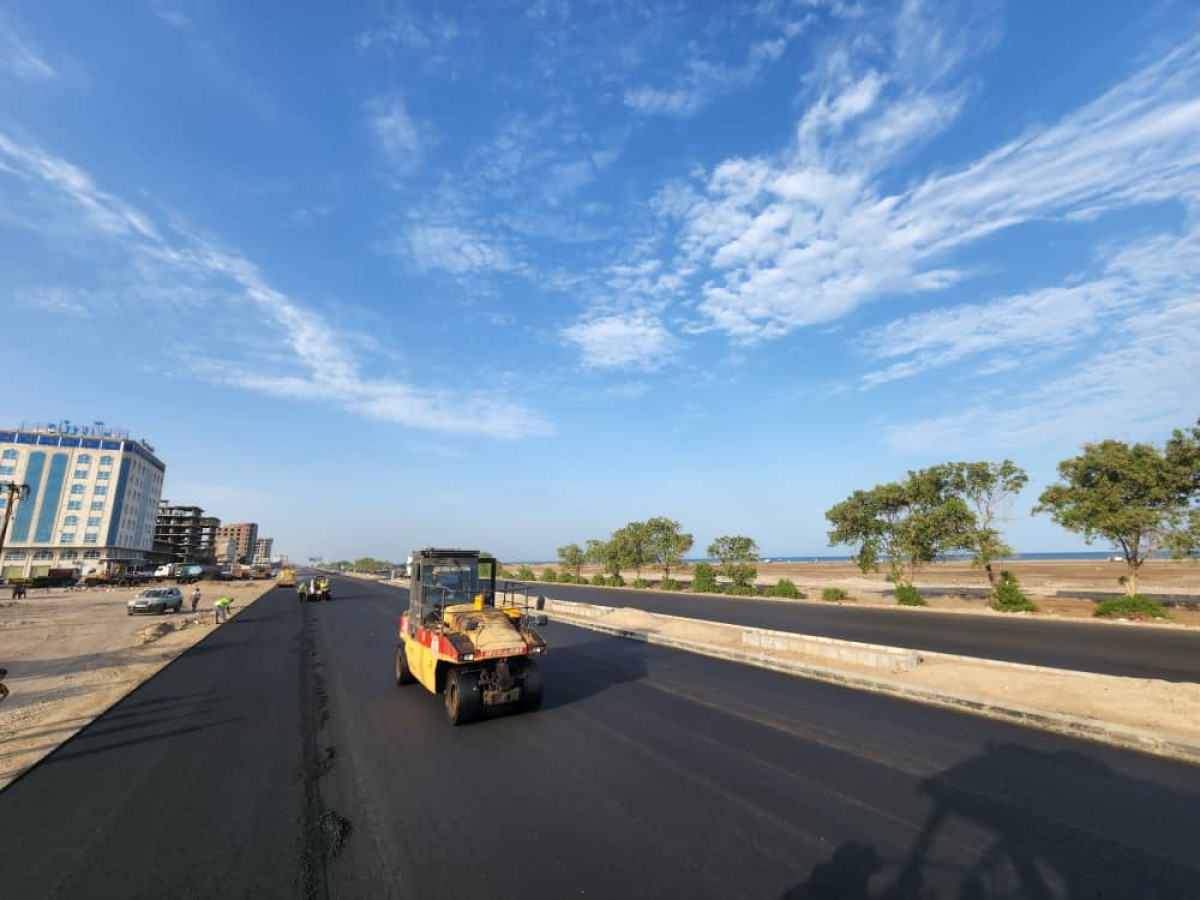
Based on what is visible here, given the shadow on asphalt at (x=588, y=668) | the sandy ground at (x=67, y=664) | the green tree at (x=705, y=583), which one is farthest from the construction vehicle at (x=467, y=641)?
the green tree at (x=705, y=583)

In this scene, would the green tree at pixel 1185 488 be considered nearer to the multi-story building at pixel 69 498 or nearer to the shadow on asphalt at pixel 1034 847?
the shadow on asphalt at pixel 1034 847

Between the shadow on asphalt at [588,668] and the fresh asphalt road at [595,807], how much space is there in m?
0.93

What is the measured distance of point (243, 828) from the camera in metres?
5.66

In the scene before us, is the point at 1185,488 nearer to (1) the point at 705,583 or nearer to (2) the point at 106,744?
(1) the point at 705,583

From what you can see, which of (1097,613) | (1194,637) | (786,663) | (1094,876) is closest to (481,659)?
(1094,876)

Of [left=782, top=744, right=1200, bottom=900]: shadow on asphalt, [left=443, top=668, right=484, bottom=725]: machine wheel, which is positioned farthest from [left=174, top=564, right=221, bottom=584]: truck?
[left=782, top=744, right=1200, bottom=900]: shadow on asphalt

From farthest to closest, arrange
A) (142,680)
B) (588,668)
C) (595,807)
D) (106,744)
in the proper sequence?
(588,668), (142,680), (106,744), (595,807)

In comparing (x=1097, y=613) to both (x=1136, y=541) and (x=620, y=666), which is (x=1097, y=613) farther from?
(x=620, y=666)

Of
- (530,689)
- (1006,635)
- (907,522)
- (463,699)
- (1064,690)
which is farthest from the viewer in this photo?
(907,522)

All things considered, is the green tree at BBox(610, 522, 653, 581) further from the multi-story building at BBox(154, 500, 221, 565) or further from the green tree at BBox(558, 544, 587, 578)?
the multi-story building at BBox(154, 500, 221, 565)

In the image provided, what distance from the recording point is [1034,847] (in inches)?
206

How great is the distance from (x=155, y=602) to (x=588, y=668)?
95.0 feet

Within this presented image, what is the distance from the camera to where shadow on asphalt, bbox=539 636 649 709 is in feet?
38.0

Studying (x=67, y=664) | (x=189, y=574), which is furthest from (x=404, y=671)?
(x=189, y=574)
